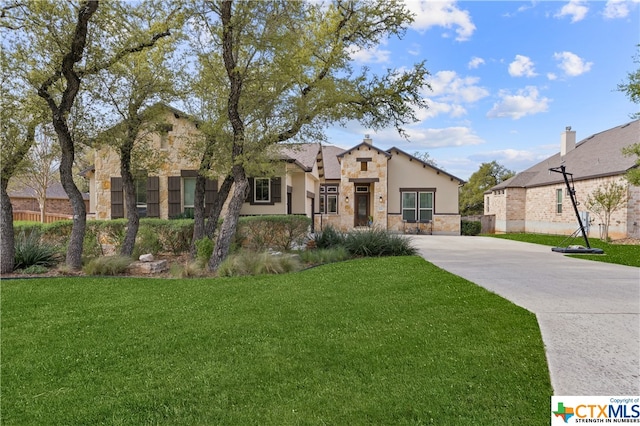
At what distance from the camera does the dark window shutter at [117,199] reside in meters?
16.3

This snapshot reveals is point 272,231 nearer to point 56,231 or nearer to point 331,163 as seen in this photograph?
point 56,231

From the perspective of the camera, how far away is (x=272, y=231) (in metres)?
12.7

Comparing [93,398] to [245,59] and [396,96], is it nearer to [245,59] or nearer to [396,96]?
[245,59]

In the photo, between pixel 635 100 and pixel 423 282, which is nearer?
pixel 423 282

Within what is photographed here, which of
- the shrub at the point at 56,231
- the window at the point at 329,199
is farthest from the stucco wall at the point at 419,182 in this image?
the shrub at the point at 56,231

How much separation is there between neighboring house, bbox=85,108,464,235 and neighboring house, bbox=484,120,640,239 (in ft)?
20.0

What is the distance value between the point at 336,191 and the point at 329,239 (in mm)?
13850

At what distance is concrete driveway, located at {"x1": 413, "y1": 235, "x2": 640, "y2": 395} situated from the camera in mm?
2994

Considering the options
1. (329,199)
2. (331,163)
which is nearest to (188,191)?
(329,199)

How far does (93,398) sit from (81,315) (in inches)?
109

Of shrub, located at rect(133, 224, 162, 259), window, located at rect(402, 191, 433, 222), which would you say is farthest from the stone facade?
shrub, located at rect(133, 224, 162, 259)

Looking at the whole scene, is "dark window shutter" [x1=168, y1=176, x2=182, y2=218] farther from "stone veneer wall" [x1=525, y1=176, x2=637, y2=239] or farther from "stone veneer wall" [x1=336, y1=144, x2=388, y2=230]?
"stone veneer wall" [x1=525, y1=176, x2=637, y2=239]

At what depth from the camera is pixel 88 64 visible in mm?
8266

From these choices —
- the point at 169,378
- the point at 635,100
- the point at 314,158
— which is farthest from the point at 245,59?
the point at 635,100
